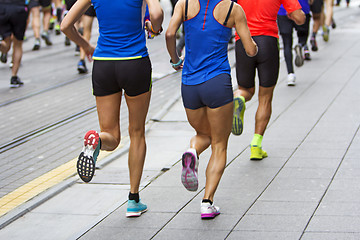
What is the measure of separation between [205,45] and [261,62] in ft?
5.76

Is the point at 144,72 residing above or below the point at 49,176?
above

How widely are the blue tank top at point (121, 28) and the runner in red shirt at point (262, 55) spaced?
1663mm

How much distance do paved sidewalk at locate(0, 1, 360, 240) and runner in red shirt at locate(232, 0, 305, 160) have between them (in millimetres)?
410

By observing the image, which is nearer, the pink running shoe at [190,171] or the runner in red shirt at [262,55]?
the pink running shoe at [190,171]

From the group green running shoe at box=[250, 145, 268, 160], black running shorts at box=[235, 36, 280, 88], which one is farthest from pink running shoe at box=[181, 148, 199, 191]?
black running shorts at box=[235, 36, 280, 88]

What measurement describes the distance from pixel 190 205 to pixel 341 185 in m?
1.28

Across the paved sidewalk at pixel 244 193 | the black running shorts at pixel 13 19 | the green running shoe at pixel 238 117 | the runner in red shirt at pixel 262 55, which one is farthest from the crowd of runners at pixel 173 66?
the black running shorts at pixel 13 19

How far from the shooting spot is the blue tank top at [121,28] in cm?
Answer: 489

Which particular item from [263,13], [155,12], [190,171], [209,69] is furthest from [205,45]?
[263,13]

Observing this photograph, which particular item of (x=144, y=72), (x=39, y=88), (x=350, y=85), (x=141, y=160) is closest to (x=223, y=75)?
(x=144, y=72)

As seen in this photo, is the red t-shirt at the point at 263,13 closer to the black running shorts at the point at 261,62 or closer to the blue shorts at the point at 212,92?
the black running shorts at the point at 261,62

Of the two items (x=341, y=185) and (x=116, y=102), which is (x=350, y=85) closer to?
(x=341, y=185)

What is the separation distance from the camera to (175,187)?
587cm

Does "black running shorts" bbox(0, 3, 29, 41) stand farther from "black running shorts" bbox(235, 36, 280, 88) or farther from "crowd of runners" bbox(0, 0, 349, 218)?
"crowd of runners" bbox(0, 0, 349, 218)
